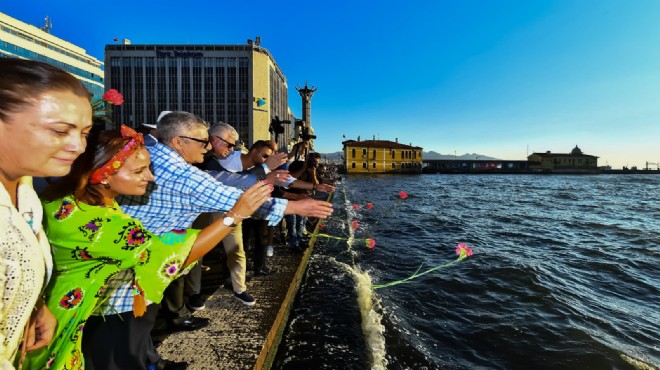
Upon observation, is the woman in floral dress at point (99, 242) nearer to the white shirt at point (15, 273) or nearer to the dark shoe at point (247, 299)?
the white shirt at point (15, 273)

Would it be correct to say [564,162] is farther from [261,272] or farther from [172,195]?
[172,195]

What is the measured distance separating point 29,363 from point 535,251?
501 inches

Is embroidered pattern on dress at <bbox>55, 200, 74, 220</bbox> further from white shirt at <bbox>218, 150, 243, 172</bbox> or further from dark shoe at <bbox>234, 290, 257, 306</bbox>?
dark shoe at <bbox>234, 290, 257, 306</bbox>

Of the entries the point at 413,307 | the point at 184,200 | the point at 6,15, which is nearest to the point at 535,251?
the point at 413,307

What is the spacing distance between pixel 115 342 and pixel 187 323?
5.63 ft

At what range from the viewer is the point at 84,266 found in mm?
1390

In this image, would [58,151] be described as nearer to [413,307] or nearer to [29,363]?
[29,363]

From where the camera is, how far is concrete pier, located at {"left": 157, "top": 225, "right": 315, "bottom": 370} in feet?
9.82

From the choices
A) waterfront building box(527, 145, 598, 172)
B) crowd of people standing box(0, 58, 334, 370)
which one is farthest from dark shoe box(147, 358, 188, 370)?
waterfront building box(527, 145, 598, 172)

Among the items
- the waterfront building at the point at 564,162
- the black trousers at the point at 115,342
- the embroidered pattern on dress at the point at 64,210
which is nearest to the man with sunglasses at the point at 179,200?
the black trousers at the point at 115,342

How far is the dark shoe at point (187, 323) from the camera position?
3408 millimetres

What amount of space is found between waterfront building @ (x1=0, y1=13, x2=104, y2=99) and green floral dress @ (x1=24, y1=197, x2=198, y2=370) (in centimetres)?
4770

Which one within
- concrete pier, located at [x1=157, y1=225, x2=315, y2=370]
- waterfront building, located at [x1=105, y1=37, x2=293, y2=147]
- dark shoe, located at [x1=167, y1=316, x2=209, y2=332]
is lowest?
concrete pier, located at [x1=157, y1=225, x2=315, y2=370]

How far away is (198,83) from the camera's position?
63594 millimetres
